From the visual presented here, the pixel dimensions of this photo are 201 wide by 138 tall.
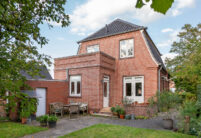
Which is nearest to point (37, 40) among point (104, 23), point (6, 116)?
point (6, 116)

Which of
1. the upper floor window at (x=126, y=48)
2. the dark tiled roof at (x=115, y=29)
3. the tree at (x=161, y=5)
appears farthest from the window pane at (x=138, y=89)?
the tree at (x=161, y=5)

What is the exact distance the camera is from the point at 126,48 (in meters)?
13.2

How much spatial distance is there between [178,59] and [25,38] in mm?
20295

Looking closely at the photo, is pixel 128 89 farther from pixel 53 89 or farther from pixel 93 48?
pixel 53 89

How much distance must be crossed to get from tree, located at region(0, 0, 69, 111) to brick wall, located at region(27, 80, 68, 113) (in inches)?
252

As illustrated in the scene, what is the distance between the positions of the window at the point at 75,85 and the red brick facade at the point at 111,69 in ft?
1.23

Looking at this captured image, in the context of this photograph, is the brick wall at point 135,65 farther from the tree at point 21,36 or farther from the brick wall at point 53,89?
the tree at point 21,36

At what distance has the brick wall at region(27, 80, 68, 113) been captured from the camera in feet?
34.1

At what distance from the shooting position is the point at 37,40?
412 cm

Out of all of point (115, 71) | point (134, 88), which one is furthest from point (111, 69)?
point (134, 88)

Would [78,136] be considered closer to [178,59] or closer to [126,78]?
[126,78]

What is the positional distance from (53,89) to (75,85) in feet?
6.47

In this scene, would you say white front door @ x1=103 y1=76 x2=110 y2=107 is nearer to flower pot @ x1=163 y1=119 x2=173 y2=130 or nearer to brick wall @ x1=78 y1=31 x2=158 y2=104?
brick wall @ x1=78 y1=31 x2=158 y2=104

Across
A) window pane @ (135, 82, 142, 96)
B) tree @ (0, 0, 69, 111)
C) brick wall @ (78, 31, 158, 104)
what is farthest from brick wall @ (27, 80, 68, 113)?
tree @ (0, 0, 69, 111)
